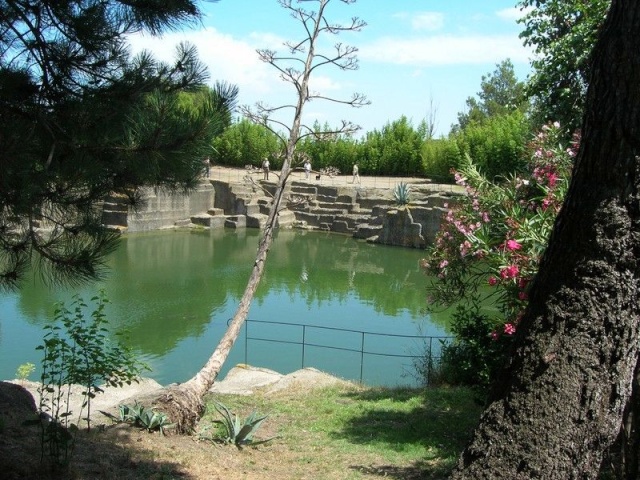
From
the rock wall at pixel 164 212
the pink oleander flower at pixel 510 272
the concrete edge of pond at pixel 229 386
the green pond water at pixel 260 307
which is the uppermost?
the pink oleander flower at pixel 510 272

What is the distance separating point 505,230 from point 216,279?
1453cm

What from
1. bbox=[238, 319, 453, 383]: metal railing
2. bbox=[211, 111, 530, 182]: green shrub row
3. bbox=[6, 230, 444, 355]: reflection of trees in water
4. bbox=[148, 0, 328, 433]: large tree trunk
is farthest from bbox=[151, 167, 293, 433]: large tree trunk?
bbox=[211, 111, 530, 182]: green shrub row

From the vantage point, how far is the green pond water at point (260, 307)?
41.9 ft

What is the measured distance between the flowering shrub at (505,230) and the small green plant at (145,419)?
124 inches

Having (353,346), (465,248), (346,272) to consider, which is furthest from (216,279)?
(465,248)

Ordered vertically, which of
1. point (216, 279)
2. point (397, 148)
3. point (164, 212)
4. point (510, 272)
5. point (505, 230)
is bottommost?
point (216, 279)

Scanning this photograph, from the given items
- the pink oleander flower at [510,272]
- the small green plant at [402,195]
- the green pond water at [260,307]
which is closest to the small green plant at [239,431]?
the green pond water at [260,307]

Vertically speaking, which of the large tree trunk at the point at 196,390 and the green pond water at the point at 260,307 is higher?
the large tree trunk at the point at 196,390

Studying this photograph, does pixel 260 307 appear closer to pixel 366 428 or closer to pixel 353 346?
pixel 353 346

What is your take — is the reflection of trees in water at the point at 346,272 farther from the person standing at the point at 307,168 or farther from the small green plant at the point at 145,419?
the small green plant at the point at 145,419

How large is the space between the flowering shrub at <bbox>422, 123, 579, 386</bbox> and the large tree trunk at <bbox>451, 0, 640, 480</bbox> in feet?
11.7

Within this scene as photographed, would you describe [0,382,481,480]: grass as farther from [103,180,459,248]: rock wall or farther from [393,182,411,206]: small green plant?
[393,182,411,206]: small green plant

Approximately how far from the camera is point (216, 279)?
68.7ft

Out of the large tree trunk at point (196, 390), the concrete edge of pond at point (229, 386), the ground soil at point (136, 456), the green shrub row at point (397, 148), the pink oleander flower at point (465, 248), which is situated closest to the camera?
the ground soil at point (136, 456)
